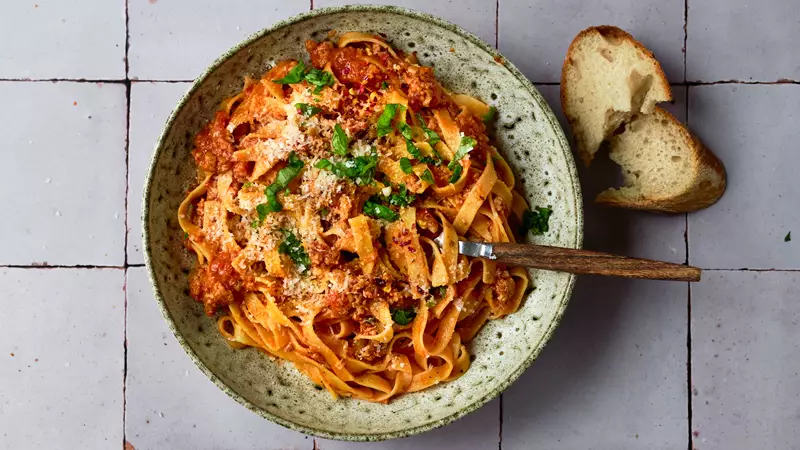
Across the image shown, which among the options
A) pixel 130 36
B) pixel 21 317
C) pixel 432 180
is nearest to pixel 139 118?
pixel 130 36

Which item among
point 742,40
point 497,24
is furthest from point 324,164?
point 742,40

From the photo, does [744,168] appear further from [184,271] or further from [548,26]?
[184,271]

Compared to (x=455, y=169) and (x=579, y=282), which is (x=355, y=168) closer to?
(x=455, y=169)

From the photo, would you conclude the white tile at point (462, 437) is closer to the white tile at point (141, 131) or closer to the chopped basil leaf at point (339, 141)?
the white tile at point (141, 131)

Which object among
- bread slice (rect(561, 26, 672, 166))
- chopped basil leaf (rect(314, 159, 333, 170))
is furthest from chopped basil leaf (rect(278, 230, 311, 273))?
bread slice (rect(561, 26, 672, 166))

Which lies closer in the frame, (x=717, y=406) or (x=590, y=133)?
(x=590, y=133)
